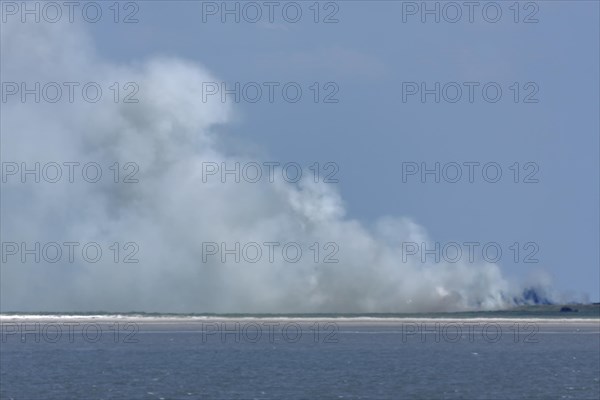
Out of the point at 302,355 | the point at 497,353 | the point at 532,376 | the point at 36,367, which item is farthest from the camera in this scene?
A: the point at 497,353

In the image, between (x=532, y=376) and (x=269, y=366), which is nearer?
(x=532, y=376)

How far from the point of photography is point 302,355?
574 feet

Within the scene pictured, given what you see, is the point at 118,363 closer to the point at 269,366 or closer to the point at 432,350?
the point at 269,366

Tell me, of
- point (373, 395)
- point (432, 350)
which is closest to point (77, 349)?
point (432, 350)

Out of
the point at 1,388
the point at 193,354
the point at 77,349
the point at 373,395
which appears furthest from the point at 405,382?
the point at 77,349

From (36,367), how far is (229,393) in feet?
127

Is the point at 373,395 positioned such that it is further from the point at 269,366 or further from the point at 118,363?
the point at 118,363

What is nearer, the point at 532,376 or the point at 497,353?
the point at 532,376

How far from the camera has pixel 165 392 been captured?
399 feet

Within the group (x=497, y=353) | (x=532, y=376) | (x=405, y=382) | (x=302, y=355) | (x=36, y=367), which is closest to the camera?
(x=405, y=382)

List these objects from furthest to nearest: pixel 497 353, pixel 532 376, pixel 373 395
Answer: pixel 497 353 < pixel 532 376 < pixel 373 395

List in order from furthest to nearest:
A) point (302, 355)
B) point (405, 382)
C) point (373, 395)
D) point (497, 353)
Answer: point (497, 353)
point (302, 355)
point (405, 382)
point (373, 395)

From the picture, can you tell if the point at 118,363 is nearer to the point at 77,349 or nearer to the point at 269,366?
the point at 269,366

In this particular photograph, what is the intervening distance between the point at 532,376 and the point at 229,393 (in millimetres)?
34994
